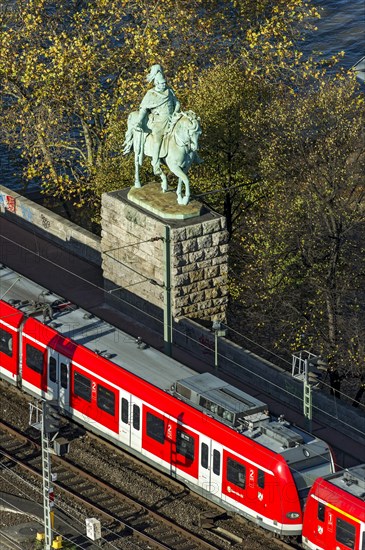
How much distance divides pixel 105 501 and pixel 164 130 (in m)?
16.8

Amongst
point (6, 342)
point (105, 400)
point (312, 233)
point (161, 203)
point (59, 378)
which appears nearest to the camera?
point (105, 400)

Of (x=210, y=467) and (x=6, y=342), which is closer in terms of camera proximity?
(x=210, y=467)

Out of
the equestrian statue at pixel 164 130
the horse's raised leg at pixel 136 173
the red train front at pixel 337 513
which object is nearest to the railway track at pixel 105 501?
the red train front at pixel 337 513

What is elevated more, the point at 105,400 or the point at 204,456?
the point at 105,400

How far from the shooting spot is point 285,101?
68.0 metres

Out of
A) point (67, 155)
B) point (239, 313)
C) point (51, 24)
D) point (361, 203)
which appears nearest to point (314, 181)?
point (361, 203)

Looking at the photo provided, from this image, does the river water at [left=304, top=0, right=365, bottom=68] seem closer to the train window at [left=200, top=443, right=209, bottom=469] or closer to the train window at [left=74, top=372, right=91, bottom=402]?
the train window at [left=74, top=372, right=91, bottom=402]

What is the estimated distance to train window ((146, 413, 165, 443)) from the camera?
4976 cm

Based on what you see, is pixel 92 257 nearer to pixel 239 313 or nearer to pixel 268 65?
pixel 239 313

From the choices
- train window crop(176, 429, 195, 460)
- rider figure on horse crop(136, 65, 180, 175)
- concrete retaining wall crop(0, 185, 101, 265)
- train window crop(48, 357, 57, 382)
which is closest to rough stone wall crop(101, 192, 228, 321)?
rider figure on horse crop(136, 65, 180, 175)

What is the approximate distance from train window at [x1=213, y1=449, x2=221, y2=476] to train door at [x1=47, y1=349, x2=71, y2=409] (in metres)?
7.75

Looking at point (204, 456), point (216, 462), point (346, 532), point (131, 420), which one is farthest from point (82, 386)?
point (346, 532)

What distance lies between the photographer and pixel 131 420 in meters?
51.1

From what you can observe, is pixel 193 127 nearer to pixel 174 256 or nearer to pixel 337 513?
pixel 174 256
